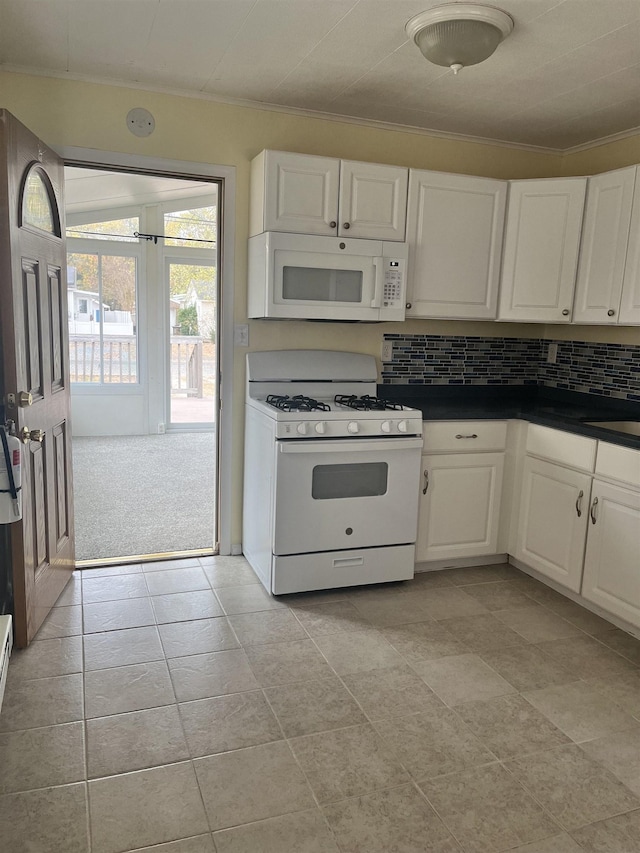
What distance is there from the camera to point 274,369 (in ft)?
11.1

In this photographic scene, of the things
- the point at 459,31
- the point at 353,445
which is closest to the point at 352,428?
the point at 353,445

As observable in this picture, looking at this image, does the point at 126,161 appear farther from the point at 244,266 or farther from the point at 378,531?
the point at 378,531

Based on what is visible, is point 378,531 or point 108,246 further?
point 108,246

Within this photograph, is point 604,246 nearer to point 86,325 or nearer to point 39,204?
point 39,204

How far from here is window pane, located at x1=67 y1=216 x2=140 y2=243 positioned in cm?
668

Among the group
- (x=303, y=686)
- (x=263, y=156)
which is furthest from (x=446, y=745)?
(x=263, y=156)

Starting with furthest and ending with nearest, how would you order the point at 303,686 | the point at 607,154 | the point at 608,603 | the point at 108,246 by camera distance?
the point at 108,246 < the point at 607,154 < the point at 608,603 < the point at 303,686

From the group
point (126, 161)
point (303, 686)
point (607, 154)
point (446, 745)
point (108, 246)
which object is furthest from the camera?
point (108, 246)

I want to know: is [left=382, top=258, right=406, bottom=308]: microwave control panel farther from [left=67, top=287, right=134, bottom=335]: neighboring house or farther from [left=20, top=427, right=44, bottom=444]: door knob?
[left=67, top=287, right=134, bottom=335]: neighboring house

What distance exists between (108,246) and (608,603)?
583 cm

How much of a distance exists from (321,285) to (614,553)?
175 cm

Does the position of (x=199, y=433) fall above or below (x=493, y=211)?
below

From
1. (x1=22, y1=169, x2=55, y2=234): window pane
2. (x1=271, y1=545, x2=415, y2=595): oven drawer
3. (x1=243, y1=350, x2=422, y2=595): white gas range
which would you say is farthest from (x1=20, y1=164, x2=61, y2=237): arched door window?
(x1=271, y1=545, x2=415, y2=595): oven drawer

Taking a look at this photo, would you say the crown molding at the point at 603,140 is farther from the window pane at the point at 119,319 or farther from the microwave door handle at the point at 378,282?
the window pane at the point at 119,319
